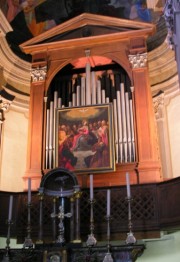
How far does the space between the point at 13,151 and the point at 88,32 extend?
13.0 ft

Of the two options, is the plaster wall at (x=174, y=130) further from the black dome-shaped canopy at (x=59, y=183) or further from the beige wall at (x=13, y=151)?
the beige wall at (x=13, y=151)

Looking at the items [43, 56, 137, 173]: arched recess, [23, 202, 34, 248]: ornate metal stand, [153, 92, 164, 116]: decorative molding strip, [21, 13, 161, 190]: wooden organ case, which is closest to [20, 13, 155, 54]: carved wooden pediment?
[21, 13, 161, 190]: wooden organ case

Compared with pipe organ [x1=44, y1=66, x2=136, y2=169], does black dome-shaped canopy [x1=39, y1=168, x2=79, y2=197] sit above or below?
below

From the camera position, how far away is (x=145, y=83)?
10992mm

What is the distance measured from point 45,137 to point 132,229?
3.22m

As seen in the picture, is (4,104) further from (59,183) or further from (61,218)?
(61,218)

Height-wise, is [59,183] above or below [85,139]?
below

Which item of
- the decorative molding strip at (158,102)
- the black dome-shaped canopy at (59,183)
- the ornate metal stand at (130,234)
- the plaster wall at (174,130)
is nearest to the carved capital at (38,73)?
the black dome-shaped canopy at (59,183)

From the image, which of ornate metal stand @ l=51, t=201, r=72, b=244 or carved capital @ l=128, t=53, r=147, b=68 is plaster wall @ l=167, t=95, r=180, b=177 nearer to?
carved capital @ l=128, t=53, r=147, b=68

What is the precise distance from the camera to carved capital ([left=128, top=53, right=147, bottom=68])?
37.0 ft

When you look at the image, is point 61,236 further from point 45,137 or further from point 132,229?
point 45,137

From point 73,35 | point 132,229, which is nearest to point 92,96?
point 73,35

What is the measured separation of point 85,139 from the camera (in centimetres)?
1046

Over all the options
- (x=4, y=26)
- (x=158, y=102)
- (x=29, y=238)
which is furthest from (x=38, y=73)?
(x=29, y=238)
